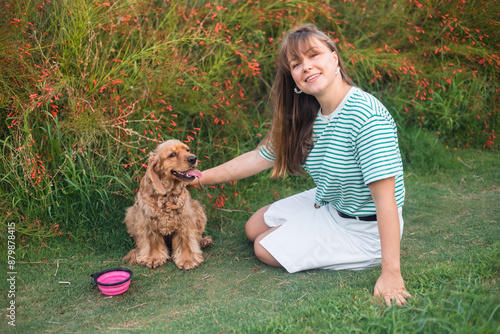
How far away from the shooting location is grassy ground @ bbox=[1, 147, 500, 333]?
223 centimetres

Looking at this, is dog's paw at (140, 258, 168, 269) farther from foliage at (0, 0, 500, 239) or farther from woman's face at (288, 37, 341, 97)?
woman's face at (288, 37, 341, 97)

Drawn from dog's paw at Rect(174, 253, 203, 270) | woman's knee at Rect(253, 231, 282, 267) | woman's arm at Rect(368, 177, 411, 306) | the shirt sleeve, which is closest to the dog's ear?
dog's paw at Rect(174, 253, 203, 270)

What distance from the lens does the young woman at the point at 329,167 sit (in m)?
2.49

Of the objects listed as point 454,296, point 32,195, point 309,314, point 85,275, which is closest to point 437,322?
point 454,296

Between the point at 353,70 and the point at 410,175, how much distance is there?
141 centimetres

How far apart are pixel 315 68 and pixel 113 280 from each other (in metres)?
2.00

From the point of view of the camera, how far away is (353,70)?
5023 mm

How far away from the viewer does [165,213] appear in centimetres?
325

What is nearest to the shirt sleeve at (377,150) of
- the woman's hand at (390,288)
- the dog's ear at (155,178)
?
the woman's hand at (390,288)

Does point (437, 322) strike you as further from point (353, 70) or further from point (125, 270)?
point (353, 70)

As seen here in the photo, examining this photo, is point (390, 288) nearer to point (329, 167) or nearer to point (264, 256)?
point (329, 167)

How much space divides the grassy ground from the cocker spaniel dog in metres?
0.12

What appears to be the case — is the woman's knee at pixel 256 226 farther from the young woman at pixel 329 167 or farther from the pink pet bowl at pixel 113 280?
the pink pet bowl at pixel 113 280

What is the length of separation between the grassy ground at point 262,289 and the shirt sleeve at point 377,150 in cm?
71
